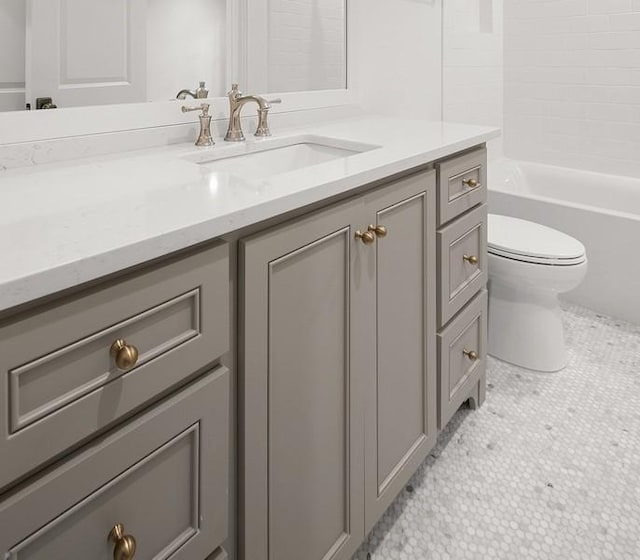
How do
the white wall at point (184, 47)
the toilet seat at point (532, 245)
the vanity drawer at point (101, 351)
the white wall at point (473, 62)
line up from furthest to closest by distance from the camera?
the white wall at point (473, 62) → the toilet seat at point (532, 245) → the white wall at point (184, 47) → the vanity drawer at point (101, 351)

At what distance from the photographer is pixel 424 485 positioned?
1503 millimetres

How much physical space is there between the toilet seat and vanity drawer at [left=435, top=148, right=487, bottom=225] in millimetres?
433

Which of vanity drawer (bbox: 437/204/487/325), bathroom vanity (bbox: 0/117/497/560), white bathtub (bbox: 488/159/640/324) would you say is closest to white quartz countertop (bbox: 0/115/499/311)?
bathroom vanity (bbox: 0/117/497/560)

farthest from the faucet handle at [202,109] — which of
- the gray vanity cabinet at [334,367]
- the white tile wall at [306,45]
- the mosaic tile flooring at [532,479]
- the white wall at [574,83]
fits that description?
the white wall at [574,83]

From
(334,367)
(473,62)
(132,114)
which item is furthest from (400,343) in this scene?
(473,62)

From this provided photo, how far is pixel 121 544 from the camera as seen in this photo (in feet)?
2.12

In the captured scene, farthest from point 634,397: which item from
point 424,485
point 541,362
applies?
point 424,485

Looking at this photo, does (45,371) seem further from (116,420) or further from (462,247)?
(462,247)

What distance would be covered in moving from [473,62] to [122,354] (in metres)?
2.89

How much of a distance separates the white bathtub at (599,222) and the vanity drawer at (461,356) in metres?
1.10

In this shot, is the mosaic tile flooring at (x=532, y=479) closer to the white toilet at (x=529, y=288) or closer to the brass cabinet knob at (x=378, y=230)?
the white toilet at (x=529, y=288)

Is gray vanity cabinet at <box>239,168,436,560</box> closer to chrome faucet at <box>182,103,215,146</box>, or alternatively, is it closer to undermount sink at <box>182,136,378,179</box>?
undermount sink at <box>182,136,378,179</box>

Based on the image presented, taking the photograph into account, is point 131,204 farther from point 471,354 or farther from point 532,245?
point 532,245

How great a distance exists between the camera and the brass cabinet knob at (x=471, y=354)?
161cm
